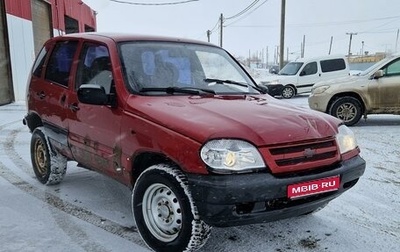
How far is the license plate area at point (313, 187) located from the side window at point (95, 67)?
5.98 feet

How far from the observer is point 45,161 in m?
4.79

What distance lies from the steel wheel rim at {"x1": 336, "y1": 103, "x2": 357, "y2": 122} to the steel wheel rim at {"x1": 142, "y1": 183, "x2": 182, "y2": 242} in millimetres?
7125

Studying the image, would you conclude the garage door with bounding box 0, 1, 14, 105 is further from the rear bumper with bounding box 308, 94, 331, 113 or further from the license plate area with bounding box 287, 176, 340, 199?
the license plate area with bounding box 287, 176, 340, 199

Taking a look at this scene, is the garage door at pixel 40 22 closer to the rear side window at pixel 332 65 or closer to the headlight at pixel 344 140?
the rear side window at pixel 332 65

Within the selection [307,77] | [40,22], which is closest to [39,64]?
[307,77]

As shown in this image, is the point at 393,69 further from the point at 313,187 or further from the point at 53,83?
the point at 53,83

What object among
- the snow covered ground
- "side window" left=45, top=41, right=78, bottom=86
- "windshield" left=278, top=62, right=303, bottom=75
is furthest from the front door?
"windshield" left=278, top=62, right=303, bottom=75

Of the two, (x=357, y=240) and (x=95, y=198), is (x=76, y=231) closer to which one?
(x=95, y=198)

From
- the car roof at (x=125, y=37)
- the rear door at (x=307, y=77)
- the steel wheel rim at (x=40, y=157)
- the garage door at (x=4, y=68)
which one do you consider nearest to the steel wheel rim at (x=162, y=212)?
the car roof at (x=125, y=37)

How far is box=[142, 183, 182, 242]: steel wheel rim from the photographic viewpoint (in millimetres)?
2928

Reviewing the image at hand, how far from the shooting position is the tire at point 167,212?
277 centimetres

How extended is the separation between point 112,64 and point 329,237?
245 centimetres

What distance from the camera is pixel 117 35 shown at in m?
4.00

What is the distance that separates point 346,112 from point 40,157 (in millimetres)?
6898
